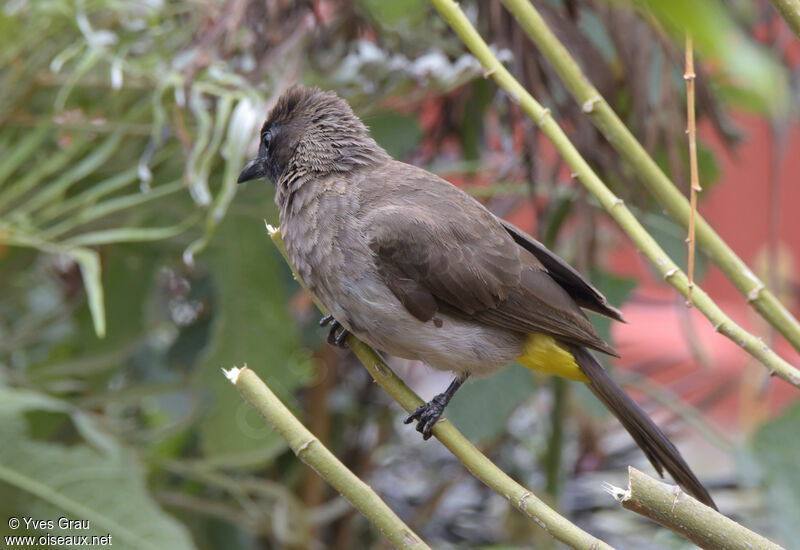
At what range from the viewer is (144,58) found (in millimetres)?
1923

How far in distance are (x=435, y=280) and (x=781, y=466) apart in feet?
2.92

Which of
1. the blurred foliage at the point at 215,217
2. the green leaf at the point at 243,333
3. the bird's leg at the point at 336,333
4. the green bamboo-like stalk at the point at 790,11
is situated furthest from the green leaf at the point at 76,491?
the green bamboo-like stalk at the point at 790,11

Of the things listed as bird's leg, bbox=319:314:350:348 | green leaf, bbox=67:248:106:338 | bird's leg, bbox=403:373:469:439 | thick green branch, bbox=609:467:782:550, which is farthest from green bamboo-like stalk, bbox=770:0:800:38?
green leaf, bbox=67:248:106:338

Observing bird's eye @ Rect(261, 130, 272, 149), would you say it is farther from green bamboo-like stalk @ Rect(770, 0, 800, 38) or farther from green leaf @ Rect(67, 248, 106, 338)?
green bamboo-like stalk @ Rect(770, 0, 800, 38)

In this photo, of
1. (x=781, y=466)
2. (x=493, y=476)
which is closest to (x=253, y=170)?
(x=493, y=476)

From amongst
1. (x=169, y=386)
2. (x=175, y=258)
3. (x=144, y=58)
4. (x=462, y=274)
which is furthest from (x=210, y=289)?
(x=462, y=274)

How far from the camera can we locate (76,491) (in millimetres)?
1655

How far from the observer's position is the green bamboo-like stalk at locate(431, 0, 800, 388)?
974mm

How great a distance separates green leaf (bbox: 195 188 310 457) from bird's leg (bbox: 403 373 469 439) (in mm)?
460

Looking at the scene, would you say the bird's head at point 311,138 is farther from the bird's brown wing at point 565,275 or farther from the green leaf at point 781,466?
the green leaf at point 781,466

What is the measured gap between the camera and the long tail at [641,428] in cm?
125

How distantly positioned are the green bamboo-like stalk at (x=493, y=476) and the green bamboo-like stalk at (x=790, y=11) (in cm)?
51

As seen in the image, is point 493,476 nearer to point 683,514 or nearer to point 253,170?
point 683,514

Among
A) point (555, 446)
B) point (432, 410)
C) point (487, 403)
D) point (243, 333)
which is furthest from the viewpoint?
point (555, 446)
